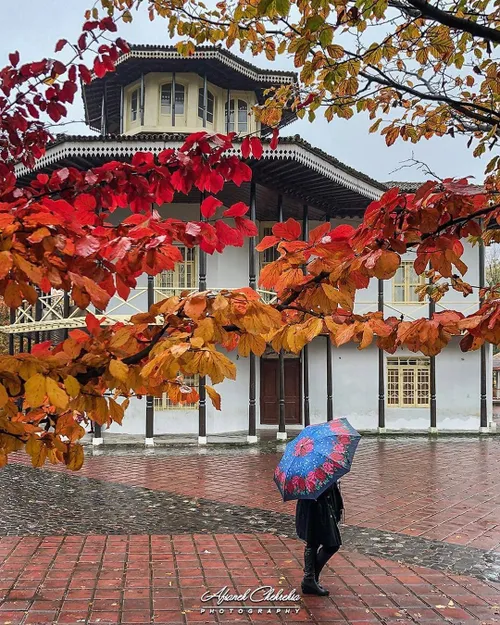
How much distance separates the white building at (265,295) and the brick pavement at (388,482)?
2.11 m

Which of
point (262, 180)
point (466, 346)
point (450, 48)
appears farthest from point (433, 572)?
point (262, 180)

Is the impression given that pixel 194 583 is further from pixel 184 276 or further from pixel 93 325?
pixel 184 276

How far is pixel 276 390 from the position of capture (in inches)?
671

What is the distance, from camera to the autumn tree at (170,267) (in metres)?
1.86

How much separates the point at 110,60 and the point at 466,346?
8.29 feet

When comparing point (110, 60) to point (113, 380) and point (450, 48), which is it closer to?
point (113, 380)

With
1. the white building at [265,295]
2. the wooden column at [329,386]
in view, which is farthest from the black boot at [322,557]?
the wooden column at [329,386]

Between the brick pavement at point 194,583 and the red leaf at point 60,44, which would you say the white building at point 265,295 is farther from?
the red leaf at point 60,44

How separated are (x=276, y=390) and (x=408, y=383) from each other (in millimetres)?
3895

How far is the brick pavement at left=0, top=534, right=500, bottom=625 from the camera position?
4.25 meters

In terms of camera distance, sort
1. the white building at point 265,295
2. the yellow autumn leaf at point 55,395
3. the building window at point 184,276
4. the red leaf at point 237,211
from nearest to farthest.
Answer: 1. the yellow autumn leaf at point 55,395
2. the red leaf at point 237,211
3. the white building at point 265,295
4. the building window at point 184,276

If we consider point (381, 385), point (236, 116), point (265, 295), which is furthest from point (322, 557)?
point (236, 116)

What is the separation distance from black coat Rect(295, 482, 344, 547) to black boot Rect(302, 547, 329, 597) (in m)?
0.20

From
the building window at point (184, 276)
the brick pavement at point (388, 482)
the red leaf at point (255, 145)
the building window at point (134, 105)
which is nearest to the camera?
the red leaf at point (255, 145)
